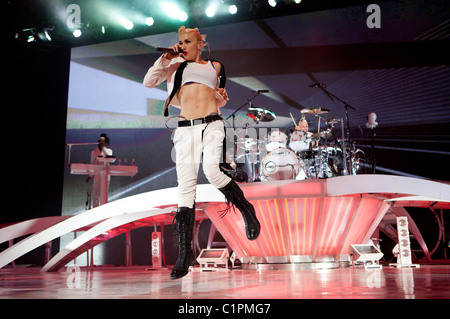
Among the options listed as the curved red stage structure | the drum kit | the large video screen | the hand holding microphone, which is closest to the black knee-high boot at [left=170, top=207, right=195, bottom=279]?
the hand holding microphone

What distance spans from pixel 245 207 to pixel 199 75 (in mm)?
947

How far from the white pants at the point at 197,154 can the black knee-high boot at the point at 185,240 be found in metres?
0.06

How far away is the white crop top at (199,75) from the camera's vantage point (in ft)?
8.84

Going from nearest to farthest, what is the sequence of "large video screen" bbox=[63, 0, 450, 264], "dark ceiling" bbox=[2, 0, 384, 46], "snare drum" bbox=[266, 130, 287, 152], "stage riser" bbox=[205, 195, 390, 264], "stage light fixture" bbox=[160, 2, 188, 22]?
"stage riser" bbox=[205, 195, 390, 264], "snare drum" bbox=[266, 130, 287, 152], "large video screen" bbox=[63, 0, 450, 264], "dark ceiling" bbox=[2, 0, 384, 46], "stage light fixture" bbox=[160, 2, 188, 22]

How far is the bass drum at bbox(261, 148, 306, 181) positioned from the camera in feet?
18.0

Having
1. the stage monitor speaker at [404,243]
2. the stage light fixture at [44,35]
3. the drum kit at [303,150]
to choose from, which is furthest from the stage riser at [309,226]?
the stage light fixture at [44,35]

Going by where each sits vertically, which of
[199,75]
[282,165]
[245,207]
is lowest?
[245,207]

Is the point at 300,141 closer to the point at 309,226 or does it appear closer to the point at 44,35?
the point at 309,226

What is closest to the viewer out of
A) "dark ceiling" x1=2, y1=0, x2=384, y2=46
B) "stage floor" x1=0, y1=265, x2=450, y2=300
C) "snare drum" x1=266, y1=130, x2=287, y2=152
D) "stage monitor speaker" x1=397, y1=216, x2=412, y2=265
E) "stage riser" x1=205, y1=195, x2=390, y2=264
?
"stage floor" x1=0, y1=265, x2=450, y2=300

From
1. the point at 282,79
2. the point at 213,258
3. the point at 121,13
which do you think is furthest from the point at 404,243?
the point at 121,13

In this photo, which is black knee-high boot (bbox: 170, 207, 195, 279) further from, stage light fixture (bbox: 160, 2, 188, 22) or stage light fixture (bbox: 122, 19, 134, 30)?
stage light fixture (bbox: 122, 19, 134, 30)

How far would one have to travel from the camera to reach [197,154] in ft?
8.62

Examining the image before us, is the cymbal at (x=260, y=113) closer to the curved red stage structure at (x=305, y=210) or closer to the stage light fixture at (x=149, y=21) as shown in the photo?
the curved red stage structure at (x=305, y=210)
